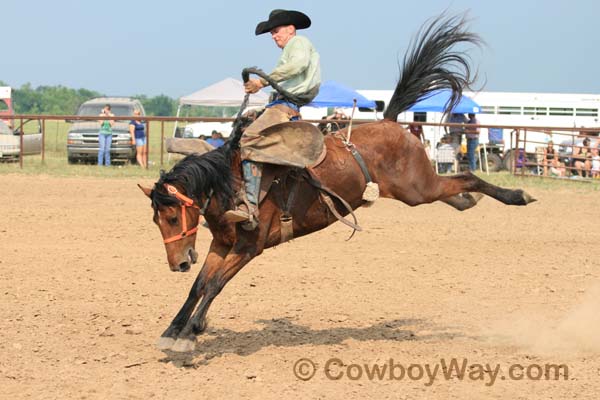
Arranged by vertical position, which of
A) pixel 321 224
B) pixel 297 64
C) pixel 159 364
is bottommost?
pixel 159 364

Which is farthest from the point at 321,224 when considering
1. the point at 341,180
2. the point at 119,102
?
the point at 119,102

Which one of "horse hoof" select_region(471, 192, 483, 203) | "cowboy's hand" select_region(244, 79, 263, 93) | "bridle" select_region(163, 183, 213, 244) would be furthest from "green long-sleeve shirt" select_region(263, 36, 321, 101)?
"horse hoof" select_region(471, 192, 483, 203)

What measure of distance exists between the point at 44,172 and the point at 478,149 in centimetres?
1018

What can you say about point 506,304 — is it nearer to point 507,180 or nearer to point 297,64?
point 297,64

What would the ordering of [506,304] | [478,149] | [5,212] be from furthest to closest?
[478,149] → [5,212] → [506,304]

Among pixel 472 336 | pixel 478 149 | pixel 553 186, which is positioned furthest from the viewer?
pixel 478 149

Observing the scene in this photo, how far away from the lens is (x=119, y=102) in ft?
76.5

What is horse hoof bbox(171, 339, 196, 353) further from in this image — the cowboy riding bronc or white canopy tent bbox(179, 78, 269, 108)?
white canopy tent bbox(179, 78, 269, 108)

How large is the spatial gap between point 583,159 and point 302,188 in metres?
15.2

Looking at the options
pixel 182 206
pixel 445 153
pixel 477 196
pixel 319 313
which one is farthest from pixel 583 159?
pixel 182 206

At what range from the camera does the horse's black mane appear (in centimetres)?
584

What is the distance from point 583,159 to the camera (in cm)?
2019

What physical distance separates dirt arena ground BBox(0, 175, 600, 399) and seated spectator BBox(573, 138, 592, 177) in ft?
23.2

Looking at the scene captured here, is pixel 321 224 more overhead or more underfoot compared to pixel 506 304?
more overhead
